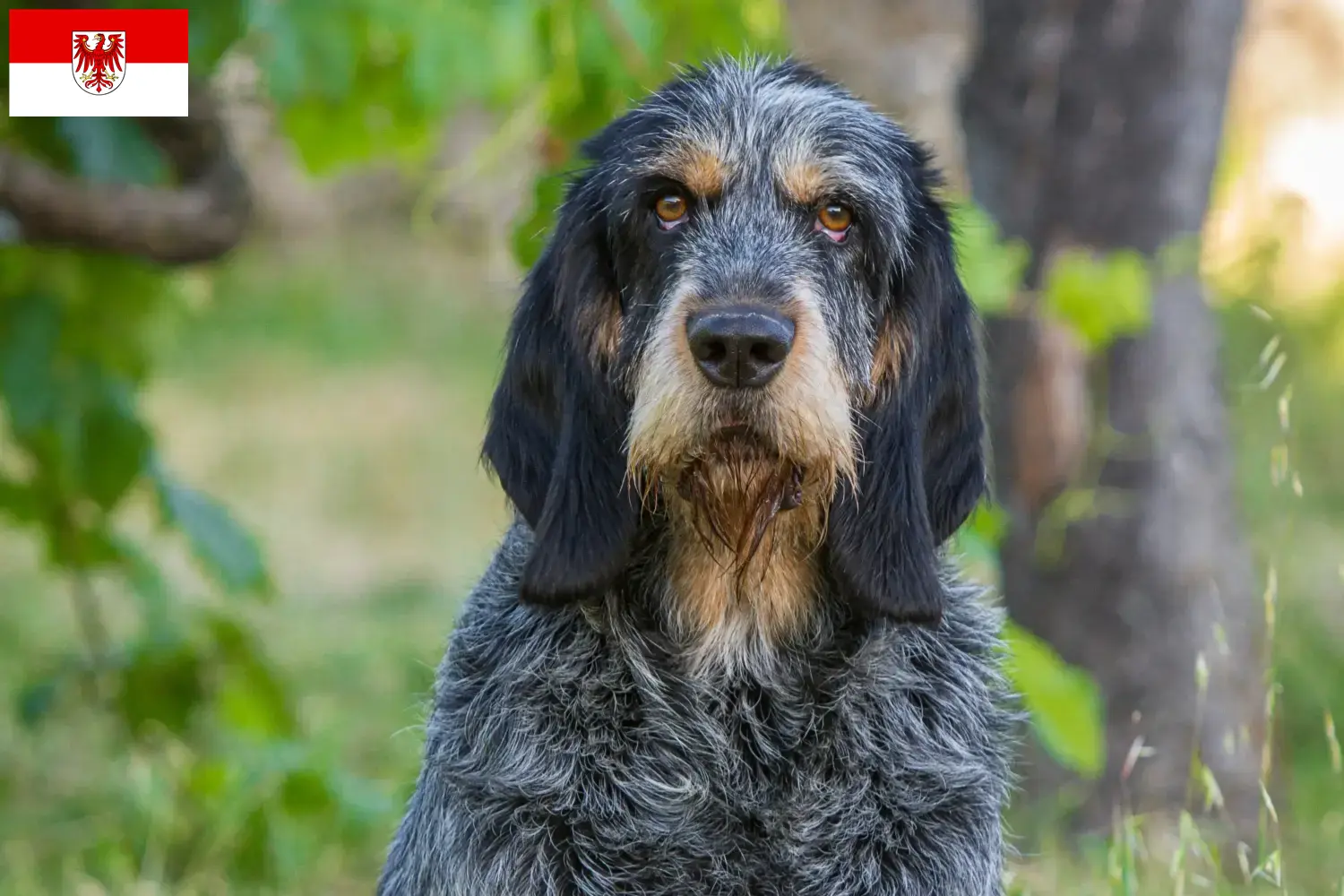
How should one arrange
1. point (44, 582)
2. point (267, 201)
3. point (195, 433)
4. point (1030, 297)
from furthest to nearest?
1. point (267, 201)
2. point (195, 433)
3. point (44, 582)
4. point (1030, 297)

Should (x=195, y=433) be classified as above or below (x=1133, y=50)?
below

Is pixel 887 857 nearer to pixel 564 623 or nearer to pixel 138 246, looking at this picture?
pixel 564 623

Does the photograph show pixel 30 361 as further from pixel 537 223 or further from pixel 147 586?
pixel 537 223

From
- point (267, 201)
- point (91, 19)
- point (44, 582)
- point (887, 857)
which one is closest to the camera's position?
point (887, 857)

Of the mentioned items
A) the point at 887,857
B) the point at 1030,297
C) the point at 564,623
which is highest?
the point at 1030,297

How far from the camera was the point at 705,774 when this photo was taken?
3406 mm

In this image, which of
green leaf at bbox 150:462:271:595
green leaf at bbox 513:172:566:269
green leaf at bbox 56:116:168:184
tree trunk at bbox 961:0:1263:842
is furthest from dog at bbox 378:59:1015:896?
tree trunk at bbox 961:0:1263:842

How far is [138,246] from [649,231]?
7.34ft

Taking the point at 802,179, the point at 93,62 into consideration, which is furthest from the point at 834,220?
the point at 93,62

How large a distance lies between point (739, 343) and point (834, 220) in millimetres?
556

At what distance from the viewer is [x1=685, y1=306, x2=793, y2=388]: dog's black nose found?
304 cm

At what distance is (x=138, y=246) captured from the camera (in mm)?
5059

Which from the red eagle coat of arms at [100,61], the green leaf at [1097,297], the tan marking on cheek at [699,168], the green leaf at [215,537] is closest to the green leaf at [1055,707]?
the green leaf at [1097,297]

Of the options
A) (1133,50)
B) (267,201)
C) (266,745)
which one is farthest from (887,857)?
(267,201)
